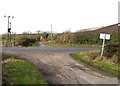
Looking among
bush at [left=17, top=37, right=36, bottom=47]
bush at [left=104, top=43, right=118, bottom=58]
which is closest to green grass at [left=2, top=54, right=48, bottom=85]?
bush at [left=104, top=43, right=118, bottom=58]

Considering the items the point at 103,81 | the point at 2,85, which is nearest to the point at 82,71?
the point at 103,81

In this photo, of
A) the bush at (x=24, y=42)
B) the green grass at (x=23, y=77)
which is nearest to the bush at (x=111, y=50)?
the green grass at (x=23, y=77)

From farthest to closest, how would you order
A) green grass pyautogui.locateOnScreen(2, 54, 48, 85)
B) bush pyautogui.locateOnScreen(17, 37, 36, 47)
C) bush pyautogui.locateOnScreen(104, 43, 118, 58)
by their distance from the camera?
1. bush pyautogui.locateOnScreen(17, 37, 36, 47)
2. bush pyautogui.locateOnScreen(104, 43, 118, 58)
3. green grass pyautogui.locateOnScreen(2, 54, 48, 85)

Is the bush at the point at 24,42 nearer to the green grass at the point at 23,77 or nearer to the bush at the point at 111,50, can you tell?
the bush at the point at 111,50

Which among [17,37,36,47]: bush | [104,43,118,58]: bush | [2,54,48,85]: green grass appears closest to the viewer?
[2,54,48,85]: green grass

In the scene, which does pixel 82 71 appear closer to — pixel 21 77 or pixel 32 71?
pixel 32 71

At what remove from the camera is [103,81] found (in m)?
14.6

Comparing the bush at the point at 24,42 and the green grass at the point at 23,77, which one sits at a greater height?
the bush at the point at 24,42

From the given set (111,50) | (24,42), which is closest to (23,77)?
(111,50)

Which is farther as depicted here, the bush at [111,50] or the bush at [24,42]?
the bush at [24,42]

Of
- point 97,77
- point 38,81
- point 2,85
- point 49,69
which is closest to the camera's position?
point 2,85

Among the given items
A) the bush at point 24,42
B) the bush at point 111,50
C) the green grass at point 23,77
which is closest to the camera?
the green grass at point 23,77

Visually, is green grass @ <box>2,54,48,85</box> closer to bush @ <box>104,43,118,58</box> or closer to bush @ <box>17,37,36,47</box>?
Answer: bush @ <box>104,43,118,58</box>

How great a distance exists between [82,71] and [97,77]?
2.16 meters
